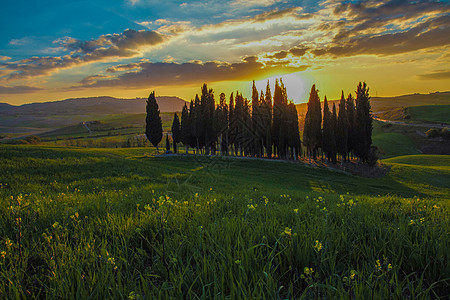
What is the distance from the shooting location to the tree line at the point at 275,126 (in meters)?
50.2

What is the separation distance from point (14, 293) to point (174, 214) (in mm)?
2129

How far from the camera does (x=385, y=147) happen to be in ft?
266

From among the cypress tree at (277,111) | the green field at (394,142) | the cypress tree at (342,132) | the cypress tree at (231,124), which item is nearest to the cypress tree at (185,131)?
the cypress tree at (231,124)

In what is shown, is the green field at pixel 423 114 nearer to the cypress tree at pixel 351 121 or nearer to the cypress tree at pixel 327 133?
the cypress tree at pixel 351 121

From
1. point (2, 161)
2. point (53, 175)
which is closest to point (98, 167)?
point (53, 175)

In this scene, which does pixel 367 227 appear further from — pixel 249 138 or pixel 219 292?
pixel 249 138

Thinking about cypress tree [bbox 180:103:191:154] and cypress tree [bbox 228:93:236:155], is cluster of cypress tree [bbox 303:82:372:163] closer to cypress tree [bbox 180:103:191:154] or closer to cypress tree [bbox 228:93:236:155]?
cypress tree [bbox 228:93:236:155]

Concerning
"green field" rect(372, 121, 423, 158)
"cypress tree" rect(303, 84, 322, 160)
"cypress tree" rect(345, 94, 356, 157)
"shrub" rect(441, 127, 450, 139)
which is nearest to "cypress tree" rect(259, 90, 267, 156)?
"cypress tree" rect(303, 84, 322, 160)

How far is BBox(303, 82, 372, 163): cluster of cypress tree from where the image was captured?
49.6 metres

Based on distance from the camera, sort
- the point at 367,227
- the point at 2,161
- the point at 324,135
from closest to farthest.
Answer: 1. the point at 367,227
2. the point at 2,161
3. the point at 324,135

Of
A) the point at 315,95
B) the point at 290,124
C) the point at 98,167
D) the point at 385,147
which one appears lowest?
the point at 385,147

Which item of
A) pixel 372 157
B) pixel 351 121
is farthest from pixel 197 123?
pixel 372 157

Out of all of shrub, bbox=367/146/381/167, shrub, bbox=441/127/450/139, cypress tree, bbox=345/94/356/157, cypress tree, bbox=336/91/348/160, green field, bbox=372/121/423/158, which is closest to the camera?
shrub, bbox=367/146/381/167

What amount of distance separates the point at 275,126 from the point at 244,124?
806 cm
